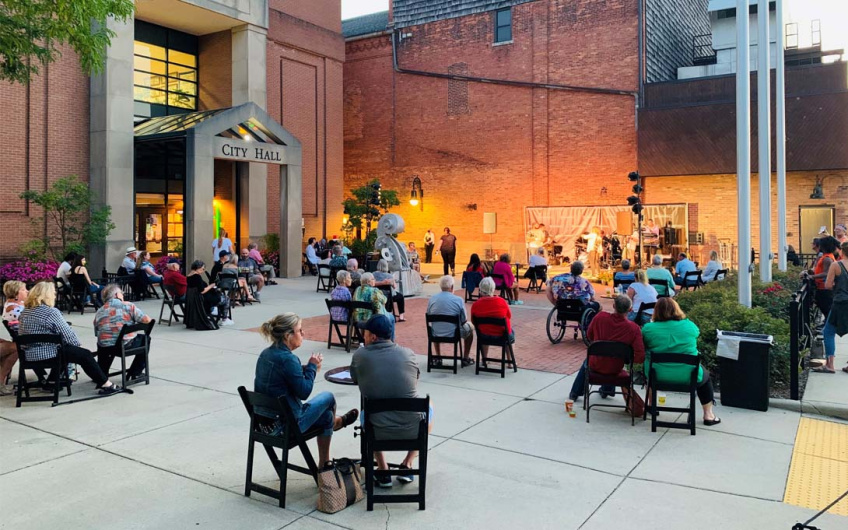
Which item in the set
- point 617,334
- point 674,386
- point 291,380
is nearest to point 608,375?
point 617,334

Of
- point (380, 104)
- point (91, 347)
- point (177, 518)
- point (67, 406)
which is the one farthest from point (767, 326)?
point (380, 104)

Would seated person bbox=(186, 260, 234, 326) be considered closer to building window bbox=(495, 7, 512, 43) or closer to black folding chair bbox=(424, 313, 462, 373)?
black folding chair bbox=(424, 313, 462, 373)

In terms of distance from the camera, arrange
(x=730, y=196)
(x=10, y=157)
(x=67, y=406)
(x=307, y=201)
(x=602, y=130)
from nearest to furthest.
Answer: (x=67, y=406)
(x=10, y=157)
(x=730, y=196)
(x=602, y=130)
(x=307, y=201)

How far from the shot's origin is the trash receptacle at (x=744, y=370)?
7.65 m

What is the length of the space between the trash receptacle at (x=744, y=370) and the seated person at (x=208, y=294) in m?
9.22

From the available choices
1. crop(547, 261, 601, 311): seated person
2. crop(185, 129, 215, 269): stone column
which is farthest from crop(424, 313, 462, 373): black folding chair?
crop(185, 129, 215, 269): stone column

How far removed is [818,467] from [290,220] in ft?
67.3

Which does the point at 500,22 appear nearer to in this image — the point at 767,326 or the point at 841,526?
the point at 767,326

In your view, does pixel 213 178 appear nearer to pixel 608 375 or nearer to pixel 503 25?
pixel 503 25

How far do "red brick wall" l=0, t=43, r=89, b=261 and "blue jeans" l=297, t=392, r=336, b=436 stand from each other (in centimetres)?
1669

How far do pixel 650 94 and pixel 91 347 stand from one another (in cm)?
2162

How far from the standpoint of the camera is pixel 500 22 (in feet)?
97.2

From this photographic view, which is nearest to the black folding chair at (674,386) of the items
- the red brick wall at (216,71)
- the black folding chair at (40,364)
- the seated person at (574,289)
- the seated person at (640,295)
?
the seated person at (640,295)

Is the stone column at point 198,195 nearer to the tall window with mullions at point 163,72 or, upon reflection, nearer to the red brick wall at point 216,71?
the tall window with mullions at point 163,72
